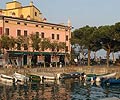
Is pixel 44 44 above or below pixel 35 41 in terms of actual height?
below

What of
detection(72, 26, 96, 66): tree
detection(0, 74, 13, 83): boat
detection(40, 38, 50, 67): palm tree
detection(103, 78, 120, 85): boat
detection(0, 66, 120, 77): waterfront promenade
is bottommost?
detection(103, 78, 120, 85): boat

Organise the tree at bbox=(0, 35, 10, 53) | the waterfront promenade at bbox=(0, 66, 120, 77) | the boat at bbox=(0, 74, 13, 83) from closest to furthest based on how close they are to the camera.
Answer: the boat at bbox=(0, 74, 13, 83)
the waterfront promenade at bbox=(0, 66, 120, 77)
the tree at bbox=(0, 35, 10, 53)

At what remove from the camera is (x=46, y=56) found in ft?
291

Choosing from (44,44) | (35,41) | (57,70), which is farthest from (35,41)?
(57,70)

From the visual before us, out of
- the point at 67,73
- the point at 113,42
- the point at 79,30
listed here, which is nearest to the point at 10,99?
the point at 67,73

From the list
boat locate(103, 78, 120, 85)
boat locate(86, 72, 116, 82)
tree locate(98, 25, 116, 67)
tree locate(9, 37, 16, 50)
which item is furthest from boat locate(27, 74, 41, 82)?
tree locate(98, 25, 116, 67)

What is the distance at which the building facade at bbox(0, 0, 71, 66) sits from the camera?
3155 inches

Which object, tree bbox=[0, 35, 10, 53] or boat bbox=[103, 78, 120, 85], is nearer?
boat bbox=[103, 78, 120, 85]

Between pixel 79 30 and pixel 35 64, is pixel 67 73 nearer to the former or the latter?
pixel 35 64

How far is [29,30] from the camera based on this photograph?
3327 inches

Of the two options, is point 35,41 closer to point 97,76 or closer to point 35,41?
point 35,41

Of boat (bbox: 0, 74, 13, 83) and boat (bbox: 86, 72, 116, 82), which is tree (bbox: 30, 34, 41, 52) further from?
boat (bbox: 86, 72, 116, 82)

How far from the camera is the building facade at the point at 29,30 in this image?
80.1 metres

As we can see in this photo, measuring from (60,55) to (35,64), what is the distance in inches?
405
